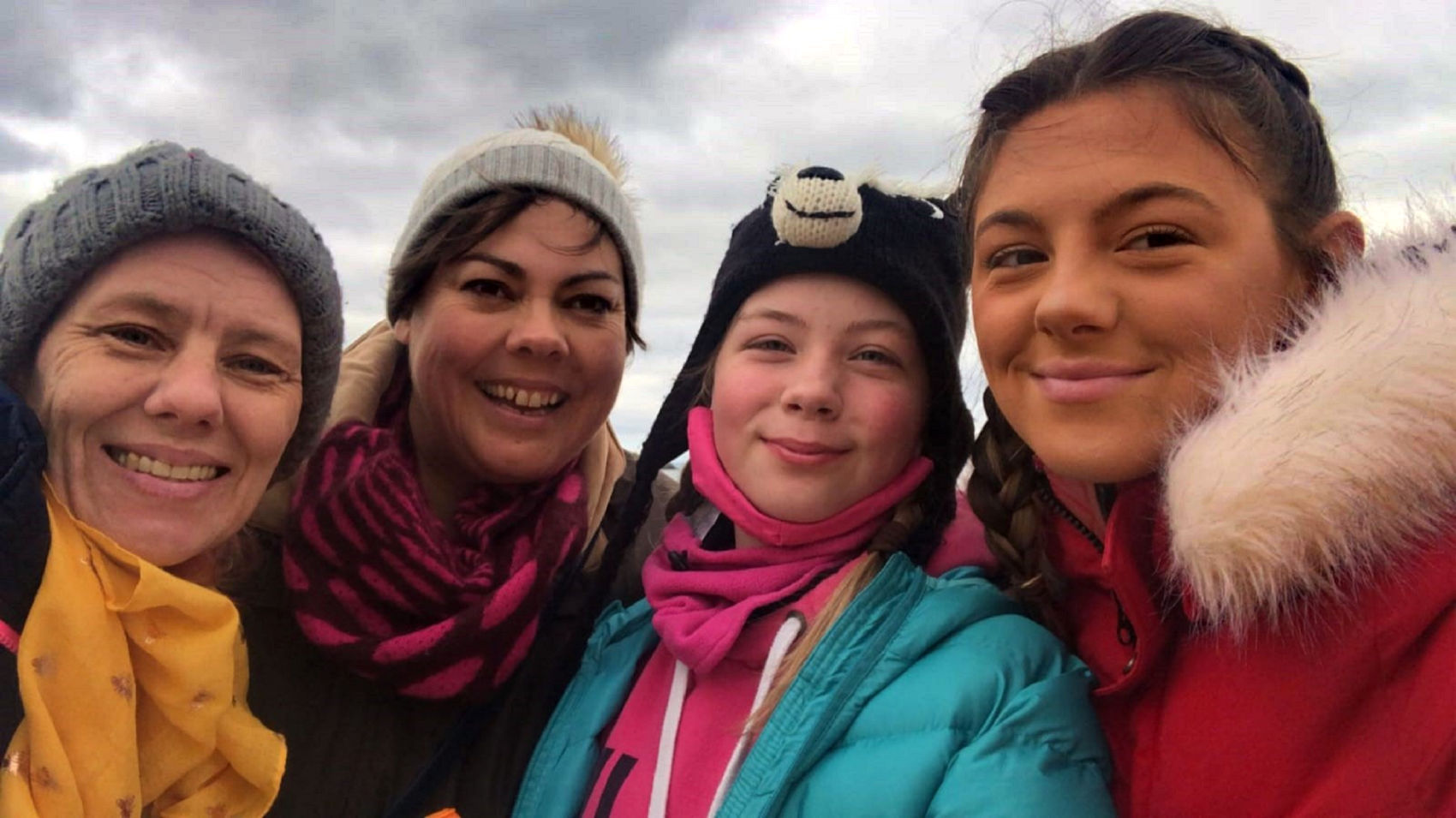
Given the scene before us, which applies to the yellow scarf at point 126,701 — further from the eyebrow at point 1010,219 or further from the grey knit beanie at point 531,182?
the eyebrow at point 1010,219

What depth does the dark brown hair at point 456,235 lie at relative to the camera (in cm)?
227

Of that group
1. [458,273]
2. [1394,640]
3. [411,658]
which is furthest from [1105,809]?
[458,273]

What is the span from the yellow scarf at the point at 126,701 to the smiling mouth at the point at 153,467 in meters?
0.11

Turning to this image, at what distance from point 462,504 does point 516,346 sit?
44 cm

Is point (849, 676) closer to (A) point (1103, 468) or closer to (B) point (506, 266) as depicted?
(A) point (1103, 468)

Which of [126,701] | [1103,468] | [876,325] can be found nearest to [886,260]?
[876,325]

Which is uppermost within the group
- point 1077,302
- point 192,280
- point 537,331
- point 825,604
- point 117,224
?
point 117,224

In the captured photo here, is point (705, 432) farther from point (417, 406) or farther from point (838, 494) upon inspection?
point (417, 406)

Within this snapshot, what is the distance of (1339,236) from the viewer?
57.6 inches

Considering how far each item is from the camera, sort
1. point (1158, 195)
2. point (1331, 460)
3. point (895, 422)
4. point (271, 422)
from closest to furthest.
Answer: point (1331, 460), point (1158, 195), point (271, 422), point (895, 422)

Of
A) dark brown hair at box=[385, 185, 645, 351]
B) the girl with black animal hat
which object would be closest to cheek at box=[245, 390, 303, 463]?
dark brown hair at box=[385, 185, 645, 351]

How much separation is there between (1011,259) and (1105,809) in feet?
2.83

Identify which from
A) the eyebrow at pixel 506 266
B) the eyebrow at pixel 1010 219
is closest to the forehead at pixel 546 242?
the eyebrow at pixel 506 266

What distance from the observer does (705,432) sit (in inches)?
80.3
